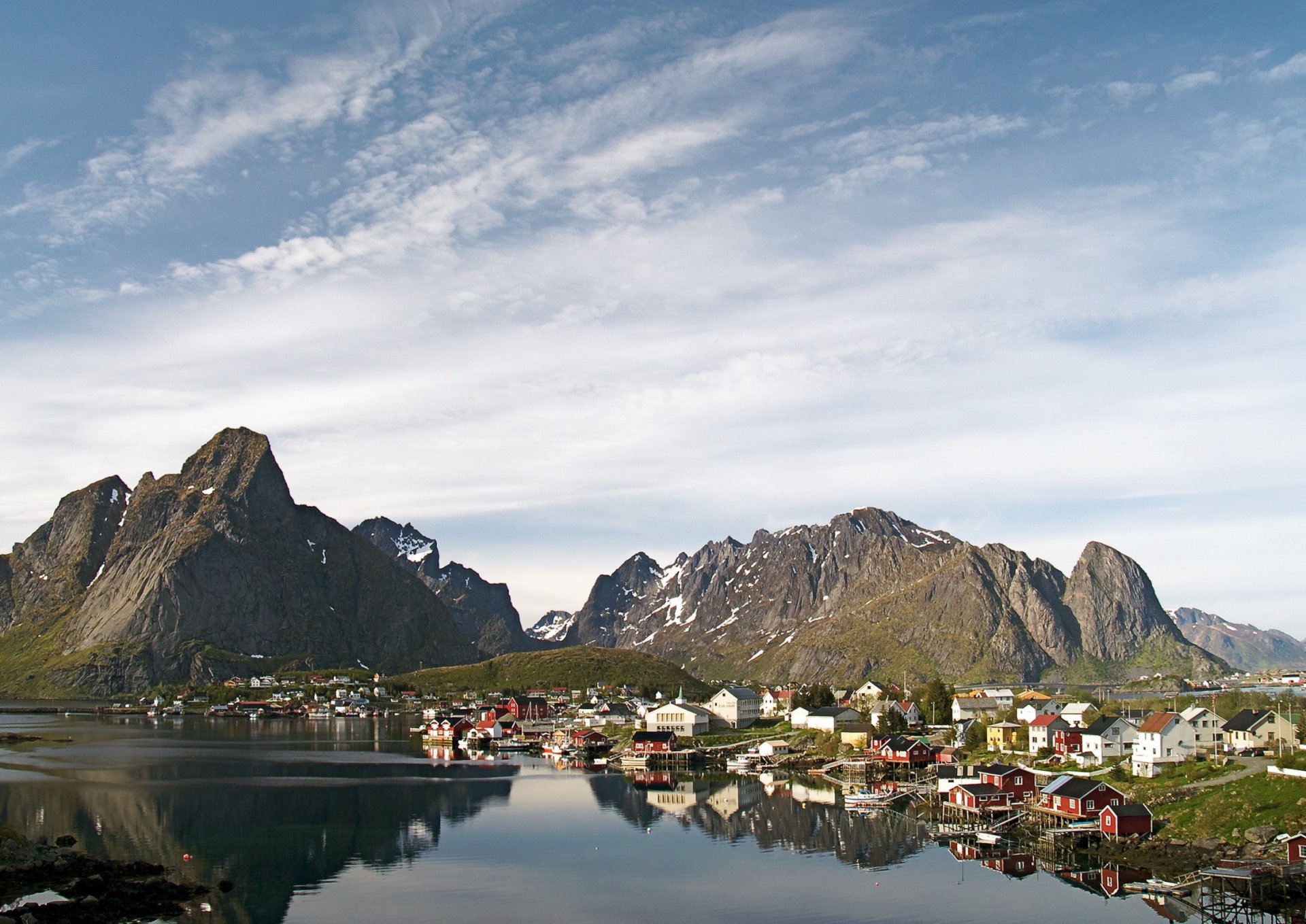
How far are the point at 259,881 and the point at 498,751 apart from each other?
72.0 metres

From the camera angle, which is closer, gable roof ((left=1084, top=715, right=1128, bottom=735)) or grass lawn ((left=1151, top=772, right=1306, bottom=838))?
grass lawn ((left=1151, top=772, right=1306, bottom=838))

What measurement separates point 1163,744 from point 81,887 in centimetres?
6071

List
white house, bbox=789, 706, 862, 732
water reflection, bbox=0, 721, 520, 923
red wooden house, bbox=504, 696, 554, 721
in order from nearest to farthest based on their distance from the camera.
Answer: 1. water reflection, bbox=0, 721, 520, 923
2. white house, bbox=789, 706, 862, 732
3. red wooden house, bbox=504, 696, 554, 721

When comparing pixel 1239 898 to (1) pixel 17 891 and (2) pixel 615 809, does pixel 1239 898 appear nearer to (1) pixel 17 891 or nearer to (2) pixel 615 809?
(2) pixel 615 809

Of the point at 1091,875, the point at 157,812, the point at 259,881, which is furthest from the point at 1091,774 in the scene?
the point at 157,812

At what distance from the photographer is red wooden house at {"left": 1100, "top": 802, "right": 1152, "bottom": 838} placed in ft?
171

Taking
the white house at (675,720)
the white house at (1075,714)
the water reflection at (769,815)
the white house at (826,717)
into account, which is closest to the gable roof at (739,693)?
the white house at (675,720)

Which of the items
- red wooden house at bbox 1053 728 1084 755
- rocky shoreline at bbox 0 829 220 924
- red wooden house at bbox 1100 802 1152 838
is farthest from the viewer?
red wooden house at bbox 1053 728 1084 755

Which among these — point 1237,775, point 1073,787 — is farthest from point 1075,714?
point 1073,787

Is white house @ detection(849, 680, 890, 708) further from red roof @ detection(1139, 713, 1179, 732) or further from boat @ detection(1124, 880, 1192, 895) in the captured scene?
boat @ detection(1124, 880, 1192, 895)

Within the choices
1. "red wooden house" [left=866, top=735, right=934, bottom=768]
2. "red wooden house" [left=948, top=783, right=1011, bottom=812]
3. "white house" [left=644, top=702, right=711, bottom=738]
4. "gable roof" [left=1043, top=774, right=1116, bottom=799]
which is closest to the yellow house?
"red wooden house" [left=866, top=735, right=934, bottom=768]

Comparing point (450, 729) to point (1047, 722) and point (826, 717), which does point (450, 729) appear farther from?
point (1047, 722)

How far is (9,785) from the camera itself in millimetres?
67562

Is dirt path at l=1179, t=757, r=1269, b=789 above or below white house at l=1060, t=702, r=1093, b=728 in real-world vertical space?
below
